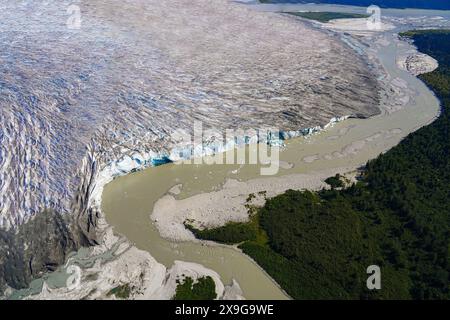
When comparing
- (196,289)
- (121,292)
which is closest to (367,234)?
(196,289)

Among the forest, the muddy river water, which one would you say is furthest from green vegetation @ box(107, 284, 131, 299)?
the forest

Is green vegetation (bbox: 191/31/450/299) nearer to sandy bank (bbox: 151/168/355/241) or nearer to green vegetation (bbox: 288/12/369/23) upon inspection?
sandy bank (bbox: 151/168/355/241)

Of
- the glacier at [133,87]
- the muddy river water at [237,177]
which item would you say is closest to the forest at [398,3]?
the glacier at [133,87]

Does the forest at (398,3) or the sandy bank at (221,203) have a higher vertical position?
the forest at (398,3)

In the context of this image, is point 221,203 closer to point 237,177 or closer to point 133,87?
point 237,177

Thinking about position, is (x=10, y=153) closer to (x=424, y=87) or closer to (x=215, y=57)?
(x=215, y=57)

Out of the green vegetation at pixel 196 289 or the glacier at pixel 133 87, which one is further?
the glacier at pixel 133 87

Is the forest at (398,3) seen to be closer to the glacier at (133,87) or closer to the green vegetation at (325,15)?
the green vegetation at (325,15)
